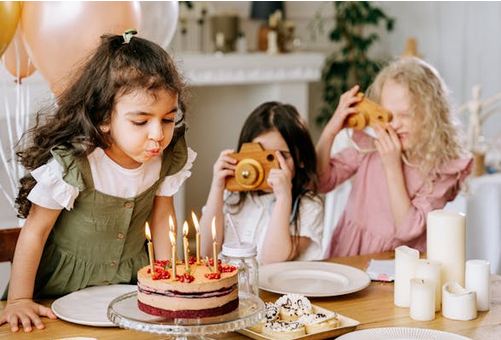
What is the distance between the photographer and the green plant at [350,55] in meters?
5.59

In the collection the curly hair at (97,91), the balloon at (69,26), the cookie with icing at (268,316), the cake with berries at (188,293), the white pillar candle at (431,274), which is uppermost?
the balloon at (69,26)

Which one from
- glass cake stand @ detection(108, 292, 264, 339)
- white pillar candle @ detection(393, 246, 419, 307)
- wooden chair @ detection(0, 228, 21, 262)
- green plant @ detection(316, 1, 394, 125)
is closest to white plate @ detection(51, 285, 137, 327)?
glass cake stand @ detection(108, 292, 264, 339)

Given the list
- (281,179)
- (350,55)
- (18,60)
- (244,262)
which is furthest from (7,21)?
(350,55)

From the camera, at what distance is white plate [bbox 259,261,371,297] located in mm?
1953

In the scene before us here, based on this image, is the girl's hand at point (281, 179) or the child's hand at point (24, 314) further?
the girl's hand at point (281, 179)

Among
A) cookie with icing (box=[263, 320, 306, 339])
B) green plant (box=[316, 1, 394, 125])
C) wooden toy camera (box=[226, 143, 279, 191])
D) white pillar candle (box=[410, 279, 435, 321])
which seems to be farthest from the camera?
green plant (box=[316, 1, 394, 125])

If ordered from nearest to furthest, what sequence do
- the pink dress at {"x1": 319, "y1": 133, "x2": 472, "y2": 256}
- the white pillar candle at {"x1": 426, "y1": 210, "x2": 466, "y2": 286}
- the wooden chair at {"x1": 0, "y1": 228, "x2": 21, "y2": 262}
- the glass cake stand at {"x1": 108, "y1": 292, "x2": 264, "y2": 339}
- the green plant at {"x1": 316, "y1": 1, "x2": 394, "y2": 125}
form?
the glass cake stand at {"x1": 108, "y1": 292, "x2": 264, "y2": 339}, the white pillar candle at {"x1": 426, "y1": 210, "x2": 466, "y2": 286}, the wooden chair at {"x1": 0, "y1": 228, "x2": 21, "y2": 262}, the pink dress at {"x1": 319, "y1": 133, "x2": 472, "y2": 256}, the green plant at {"x1": 316, "y1": 1, "x2": 394, "y2": 125}

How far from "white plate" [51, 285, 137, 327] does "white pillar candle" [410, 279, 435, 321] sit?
0.58m

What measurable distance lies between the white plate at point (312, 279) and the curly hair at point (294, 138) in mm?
446

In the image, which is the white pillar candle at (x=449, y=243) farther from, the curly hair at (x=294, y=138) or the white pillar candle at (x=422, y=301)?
the curly hair at (x=294, y=138)

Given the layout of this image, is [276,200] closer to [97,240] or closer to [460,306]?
[97,240]

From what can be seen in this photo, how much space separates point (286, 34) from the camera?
5.44 meters

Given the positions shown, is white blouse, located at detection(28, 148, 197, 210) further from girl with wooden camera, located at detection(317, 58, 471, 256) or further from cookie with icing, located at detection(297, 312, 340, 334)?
girl with wooden camera, located at detection(317, 58, 471, 256)

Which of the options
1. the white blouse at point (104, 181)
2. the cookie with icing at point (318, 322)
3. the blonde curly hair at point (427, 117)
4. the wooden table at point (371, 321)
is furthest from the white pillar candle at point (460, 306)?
the blonde curly hair at point (427, 117)
